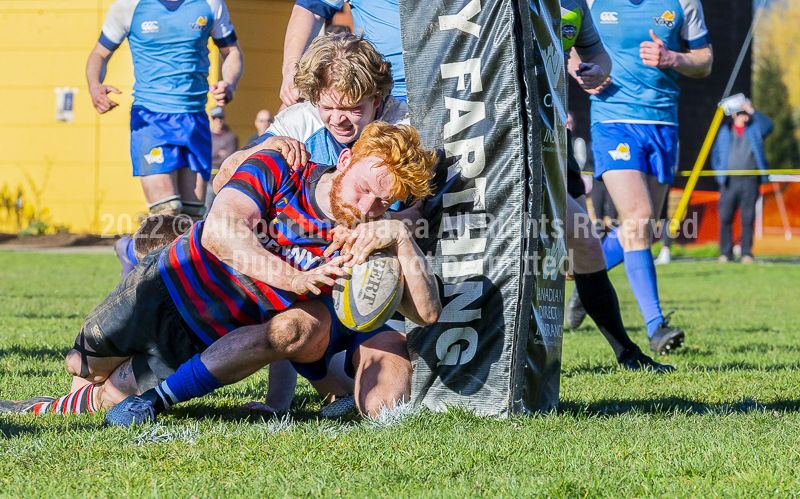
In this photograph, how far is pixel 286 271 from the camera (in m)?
2.86

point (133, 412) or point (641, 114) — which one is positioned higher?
point (641, 114)

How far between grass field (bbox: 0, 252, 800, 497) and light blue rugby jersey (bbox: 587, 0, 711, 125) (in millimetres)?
2006

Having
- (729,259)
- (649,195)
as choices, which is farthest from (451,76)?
(729,259)

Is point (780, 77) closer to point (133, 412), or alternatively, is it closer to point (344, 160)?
point (344, 160)

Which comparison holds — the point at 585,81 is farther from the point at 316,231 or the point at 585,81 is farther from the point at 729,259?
the point at 729,259

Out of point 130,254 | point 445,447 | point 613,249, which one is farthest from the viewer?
point 613,249

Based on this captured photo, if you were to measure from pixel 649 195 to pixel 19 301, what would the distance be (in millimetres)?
5211

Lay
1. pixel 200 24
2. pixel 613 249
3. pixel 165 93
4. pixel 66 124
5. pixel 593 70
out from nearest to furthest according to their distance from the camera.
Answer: pixel 593 70
pixel 613 249
pixel 165 93
pixel 200 24
pixel 66 124

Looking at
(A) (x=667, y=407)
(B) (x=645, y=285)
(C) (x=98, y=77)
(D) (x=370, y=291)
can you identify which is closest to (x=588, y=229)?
(B) (x=645, y=285)

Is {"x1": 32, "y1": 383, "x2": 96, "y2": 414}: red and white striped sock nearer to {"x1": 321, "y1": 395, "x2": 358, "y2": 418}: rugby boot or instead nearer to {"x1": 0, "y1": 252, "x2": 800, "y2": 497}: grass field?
{"x1": 0, "y1": 252, "x2": 800, "y2": 497}: grass field

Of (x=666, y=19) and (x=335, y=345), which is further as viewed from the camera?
(x=666, y=19)

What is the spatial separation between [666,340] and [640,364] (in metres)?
0.57

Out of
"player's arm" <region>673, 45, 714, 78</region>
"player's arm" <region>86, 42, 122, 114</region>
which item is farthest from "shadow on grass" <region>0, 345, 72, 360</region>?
"player's arm" <region>673, 45, 714, 78</region>

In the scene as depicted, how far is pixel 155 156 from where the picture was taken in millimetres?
5941
